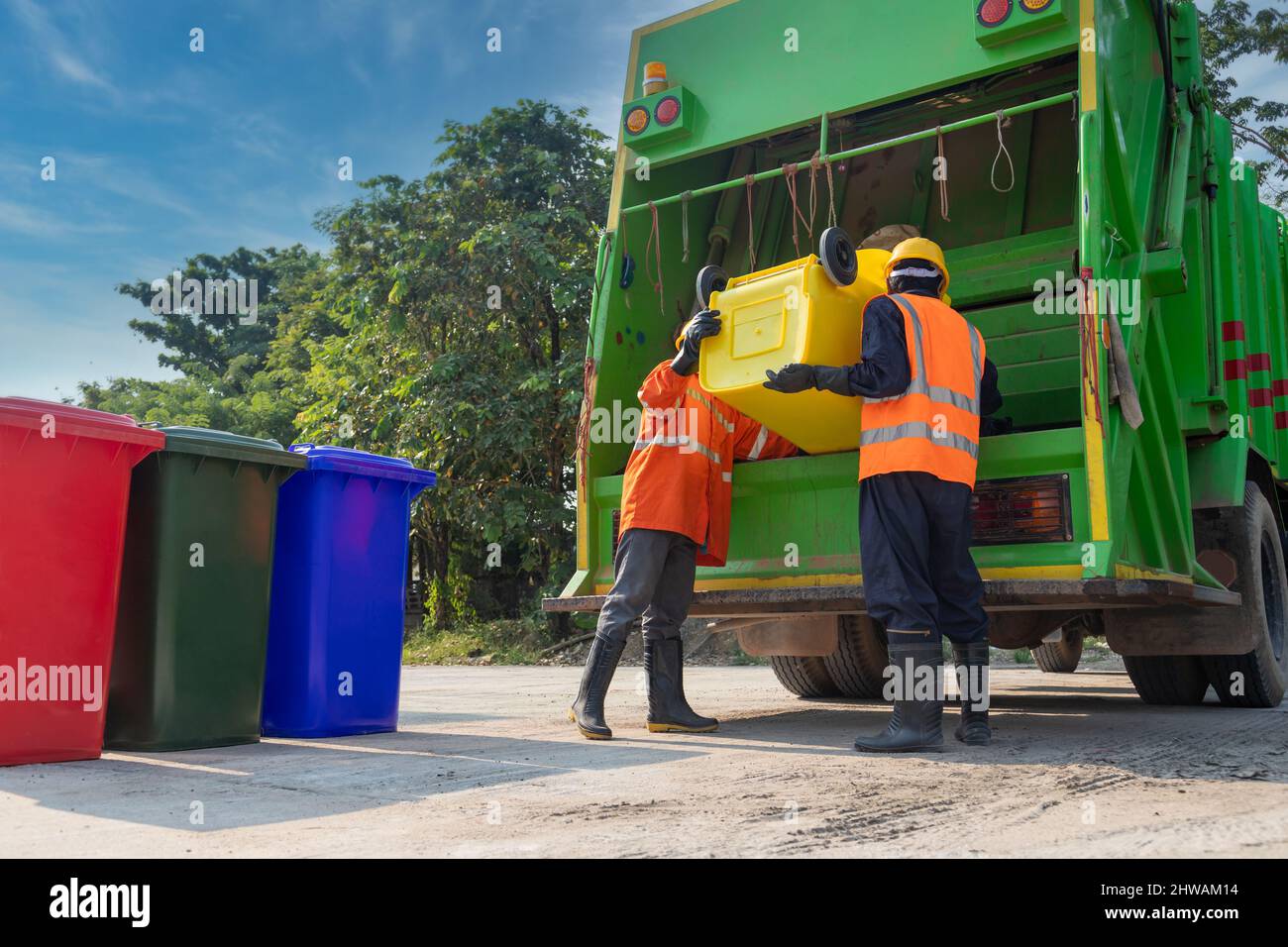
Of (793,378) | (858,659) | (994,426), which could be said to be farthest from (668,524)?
(858,659)

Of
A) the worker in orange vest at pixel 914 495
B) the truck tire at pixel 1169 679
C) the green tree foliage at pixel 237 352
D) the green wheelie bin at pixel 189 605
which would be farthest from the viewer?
the green tree foliage at pixel 237 352

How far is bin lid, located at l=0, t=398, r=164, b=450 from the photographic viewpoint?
336 centimetres

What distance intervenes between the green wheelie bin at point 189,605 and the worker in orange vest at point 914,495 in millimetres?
1915

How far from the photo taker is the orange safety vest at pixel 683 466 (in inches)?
166

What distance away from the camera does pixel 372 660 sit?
444cm

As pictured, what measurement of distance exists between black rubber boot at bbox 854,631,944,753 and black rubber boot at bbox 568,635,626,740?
948mm

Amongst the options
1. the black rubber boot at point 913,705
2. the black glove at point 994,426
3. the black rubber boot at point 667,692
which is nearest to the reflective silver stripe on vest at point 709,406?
the black rubber boot at point 667,692

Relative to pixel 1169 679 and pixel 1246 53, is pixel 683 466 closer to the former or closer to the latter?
pixel 1169 679

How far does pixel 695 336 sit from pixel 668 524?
0.69 m

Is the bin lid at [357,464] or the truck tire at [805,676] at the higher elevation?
the bin lid at [357,464]

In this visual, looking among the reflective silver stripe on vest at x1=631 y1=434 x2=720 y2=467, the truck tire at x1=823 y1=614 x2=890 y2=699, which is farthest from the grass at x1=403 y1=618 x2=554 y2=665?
the reflective silver stripe on vest at x1=631 y1=434 x2=720 y2=467

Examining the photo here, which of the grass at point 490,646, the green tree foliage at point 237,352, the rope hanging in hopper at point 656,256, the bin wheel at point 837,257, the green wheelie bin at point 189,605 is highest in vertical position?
the green tree foliage at point 237,352

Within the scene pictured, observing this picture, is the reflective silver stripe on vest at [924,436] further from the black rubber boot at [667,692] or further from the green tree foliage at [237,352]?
the green tree foliage at [237,352]
